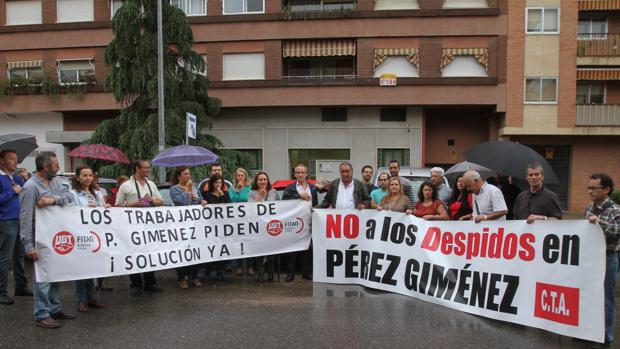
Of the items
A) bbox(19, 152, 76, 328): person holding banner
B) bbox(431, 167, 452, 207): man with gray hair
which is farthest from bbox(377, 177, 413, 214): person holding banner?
bbox(19, 152, 76, 328): person holding banner

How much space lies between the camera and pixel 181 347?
465 cm

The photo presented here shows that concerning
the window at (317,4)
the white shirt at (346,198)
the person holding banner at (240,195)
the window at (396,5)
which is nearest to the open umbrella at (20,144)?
the person holding banner at (240,195)

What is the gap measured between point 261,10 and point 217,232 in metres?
17.7

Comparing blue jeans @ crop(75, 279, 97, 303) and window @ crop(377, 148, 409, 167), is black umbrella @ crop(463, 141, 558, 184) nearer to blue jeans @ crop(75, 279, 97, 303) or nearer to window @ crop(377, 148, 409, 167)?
blue jeans @ crop(75, 279, 97, 303)

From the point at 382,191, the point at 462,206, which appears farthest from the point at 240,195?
the point at 462,206

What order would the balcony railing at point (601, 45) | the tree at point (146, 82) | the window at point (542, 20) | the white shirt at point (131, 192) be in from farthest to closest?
the balcony railing at point (601, 45), the window at point (542, 20), the tree at point (146, 82), the white shirt at point (131, 192)

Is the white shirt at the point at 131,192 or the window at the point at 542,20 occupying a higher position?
the window at the point at 542,20

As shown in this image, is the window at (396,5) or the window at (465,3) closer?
the window at (465,3)

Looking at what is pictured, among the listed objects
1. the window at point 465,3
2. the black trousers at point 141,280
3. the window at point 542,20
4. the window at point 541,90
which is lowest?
the black trousers at point 141,280

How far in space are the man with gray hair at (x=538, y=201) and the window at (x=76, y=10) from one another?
23739mm

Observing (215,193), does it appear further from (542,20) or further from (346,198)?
(542,20)

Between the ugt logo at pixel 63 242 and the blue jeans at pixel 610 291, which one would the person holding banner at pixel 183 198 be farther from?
the blue jeans at pixel 610 291

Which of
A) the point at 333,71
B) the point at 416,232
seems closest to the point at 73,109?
the point at 333,71

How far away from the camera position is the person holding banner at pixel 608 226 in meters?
4.57
